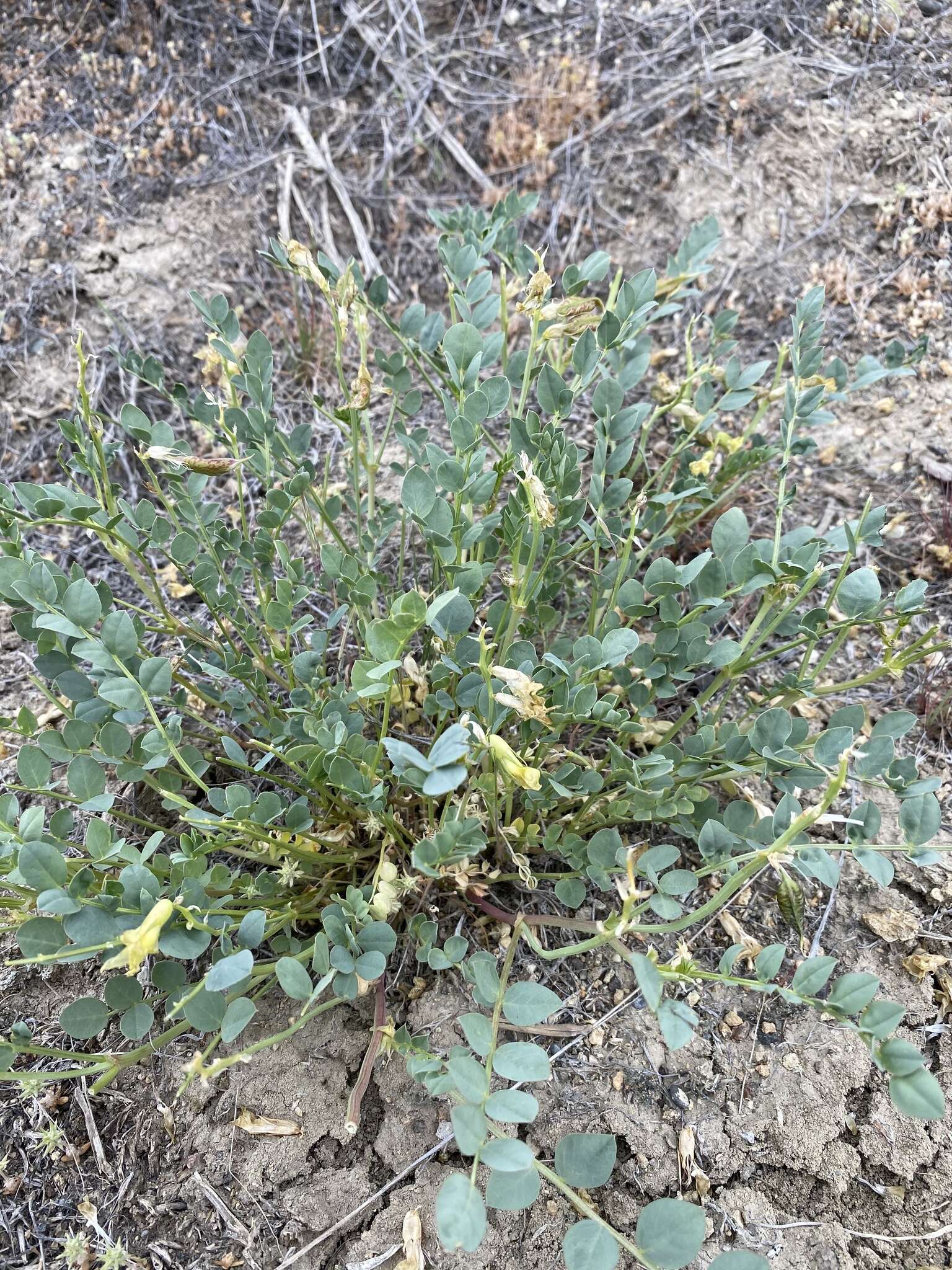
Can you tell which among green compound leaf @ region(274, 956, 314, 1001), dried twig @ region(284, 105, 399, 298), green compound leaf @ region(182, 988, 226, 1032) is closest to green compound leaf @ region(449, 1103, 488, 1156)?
green compound leaf @ region(274, 956, 314, 1001)

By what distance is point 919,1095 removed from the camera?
105 centimetres

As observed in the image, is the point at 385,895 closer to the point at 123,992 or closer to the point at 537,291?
the point at 123,992

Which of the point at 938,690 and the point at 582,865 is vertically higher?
the point at 582,865

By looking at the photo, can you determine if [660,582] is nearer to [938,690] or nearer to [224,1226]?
[938,690]

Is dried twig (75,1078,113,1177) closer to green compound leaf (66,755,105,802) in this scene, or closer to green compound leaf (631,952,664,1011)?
green compound leaf (66,755,105,802)

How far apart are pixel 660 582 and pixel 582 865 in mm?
518

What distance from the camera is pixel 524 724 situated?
1565 millimetres

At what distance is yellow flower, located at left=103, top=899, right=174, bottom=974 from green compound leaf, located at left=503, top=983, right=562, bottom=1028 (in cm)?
52

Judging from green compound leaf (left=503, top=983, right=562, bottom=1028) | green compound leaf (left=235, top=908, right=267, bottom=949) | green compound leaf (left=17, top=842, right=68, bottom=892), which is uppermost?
green compound leaf (left=17, top=842, right=68, bottom=892)

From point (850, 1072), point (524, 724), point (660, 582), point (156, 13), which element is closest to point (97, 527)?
point (524, 724)

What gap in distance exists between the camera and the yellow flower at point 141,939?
1049 mm

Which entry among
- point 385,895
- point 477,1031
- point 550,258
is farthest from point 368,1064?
point 550,258

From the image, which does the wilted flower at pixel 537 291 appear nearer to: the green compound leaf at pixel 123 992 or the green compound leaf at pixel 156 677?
the green compound leaf at pixel 156 677

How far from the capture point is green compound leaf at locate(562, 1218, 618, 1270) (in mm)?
1096
